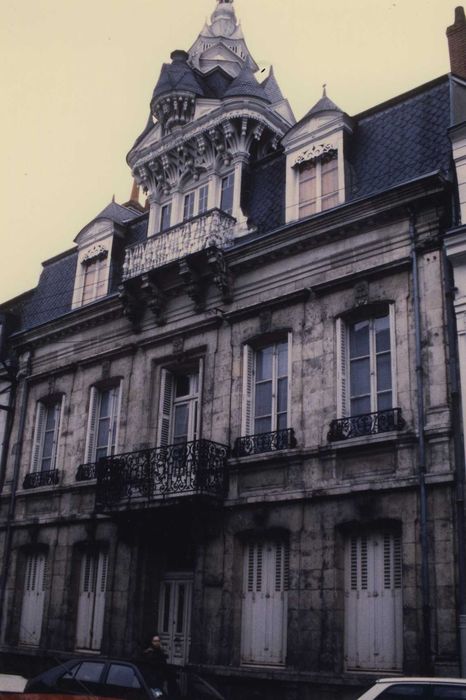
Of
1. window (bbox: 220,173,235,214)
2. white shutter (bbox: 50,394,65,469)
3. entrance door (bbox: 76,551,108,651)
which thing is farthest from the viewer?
white shutter (bbox: 50,394,65,469)

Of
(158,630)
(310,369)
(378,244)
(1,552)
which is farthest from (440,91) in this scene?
(1,552)

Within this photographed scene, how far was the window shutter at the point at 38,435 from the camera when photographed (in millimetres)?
21812

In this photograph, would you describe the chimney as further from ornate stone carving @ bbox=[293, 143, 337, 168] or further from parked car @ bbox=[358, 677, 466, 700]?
parked car @ bbox=[358, 677, 466, 700]

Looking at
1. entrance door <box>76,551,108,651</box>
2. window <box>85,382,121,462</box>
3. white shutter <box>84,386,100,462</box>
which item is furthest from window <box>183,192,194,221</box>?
entrance door <box>76,551,108,651</box>

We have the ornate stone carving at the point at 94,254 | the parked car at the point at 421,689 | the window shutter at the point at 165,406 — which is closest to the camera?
the parked car at the point at 421,689

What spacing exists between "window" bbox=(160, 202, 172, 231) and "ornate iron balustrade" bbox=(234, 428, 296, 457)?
23.5ft

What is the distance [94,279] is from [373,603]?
1272cm

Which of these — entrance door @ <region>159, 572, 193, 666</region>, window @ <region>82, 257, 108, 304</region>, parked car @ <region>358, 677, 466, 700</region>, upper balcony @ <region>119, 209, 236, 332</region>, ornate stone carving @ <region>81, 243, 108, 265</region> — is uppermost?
ornate stone carving @ <region>81, 243, 108, 265</region>

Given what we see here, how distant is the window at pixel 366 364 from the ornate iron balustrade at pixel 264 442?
1.25m

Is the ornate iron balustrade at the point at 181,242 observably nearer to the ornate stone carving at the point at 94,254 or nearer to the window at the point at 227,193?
the window at the point at 227,193

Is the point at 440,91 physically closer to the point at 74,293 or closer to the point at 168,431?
the point at 168,431

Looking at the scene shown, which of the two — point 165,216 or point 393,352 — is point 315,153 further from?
point 393,352

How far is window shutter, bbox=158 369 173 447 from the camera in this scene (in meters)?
18.7

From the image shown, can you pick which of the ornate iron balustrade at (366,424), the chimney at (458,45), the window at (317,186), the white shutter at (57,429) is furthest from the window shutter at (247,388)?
the chimney at (458,45)
